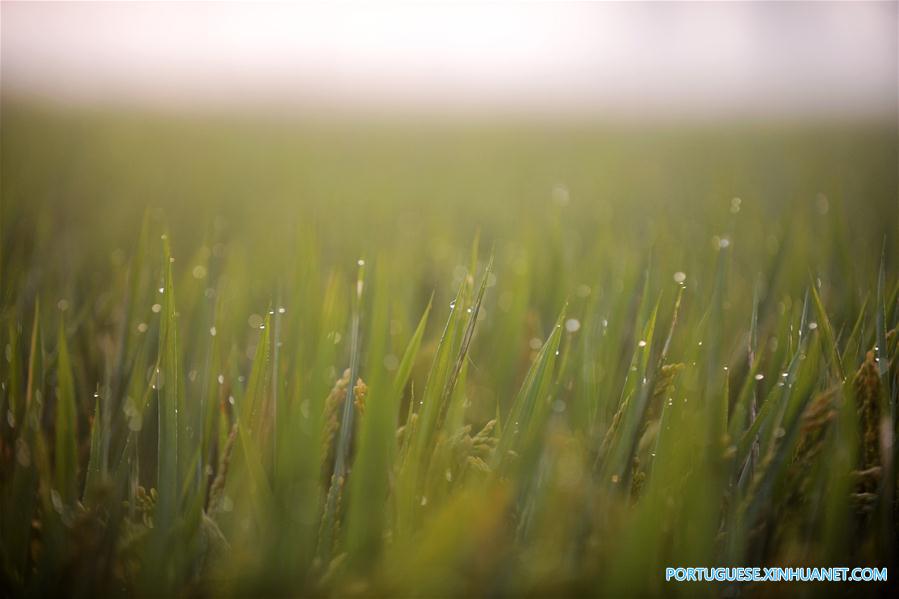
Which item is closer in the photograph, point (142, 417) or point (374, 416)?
point (374, 416)

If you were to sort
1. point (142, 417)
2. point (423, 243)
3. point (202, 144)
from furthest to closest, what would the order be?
point (202, 144) < point (423, 243) < point (142, 417)

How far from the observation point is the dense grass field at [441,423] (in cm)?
42

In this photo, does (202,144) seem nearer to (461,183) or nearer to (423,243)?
(461,183)

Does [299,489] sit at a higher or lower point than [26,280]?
lower

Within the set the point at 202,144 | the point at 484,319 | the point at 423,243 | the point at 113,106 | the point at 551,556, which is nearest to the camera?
the point at 551,556

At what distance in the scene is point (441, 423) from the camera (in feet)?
1.84

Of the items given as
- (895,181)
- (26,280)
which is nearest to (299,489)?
(26,280)

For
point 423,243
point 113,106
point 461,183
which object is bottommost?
point 423,243

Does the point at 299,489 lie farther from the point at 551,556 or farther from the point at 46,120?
the point at 46,120

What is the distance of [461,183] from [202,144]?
148 centimetres

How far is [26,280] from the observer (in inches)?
35.8

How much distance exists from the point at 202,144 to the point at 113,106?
1.47 meters

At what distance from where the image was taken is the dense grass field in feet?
1.38

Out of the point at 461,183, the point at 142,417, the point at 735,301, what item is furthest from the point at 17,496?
the point at 461,183
